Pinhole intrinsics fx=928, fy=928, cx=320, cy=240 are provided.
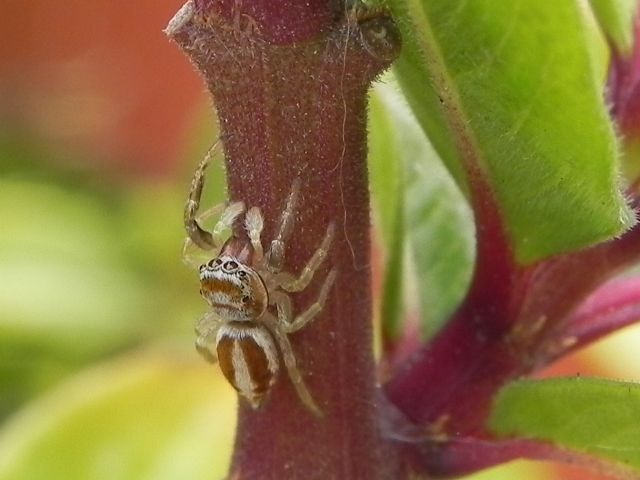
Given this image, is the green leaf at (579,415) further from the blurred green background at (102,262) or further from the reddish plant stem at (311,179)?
the blurred green background at (102,262)

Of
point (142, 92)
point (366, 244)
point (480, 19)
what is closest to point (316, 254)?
point (366, 244)

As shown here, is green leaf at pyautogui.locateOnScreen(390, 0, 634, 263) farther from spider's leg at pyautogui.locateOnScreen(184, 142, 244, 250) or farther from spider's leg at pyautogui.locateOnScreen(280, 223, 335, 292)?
spider's leg at pyautogui.locateOnScreen(184, 142, 244, 250)

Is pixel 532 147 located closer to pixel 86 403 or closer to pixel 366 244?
pixel 366 244

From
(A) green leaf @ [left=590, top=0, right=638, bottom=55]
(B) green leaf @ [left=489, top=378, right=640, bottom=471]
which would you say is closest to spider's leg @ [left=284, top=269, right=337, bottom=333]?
(B) green leaf @ [left=489, top=378, right=640, bottom=471]

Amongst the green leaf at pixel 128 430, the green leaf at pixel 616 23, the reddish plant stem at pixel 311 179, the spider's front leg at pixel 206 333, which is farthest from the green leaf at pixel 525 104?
the green leaf at pixel 128 430

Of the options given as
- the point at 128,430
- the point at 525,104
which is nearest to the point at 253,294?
the point at 525,104
